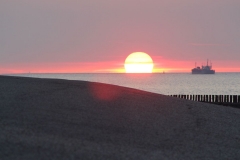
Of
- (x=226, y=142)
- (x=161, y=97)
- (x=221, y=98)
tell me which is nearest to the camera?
(x=226, y=142)

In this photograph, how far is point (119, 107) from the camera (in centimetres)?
1458

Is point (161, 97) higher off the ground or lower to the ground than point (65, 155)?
higher

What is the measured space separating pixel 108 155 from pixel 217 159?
109 inches

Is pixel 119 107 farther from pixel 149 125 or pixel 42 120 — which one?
pixel 42 120

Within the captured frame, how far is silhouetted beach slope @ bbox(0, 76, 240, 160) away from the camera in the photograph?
33.8 ft

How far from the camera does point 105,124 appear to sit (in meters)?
12.6

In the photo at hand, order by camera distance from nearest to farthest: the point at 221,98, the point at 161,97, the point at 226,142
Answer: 1. the point at 226,142
2. the point at 161,97
3. the point at 221,98

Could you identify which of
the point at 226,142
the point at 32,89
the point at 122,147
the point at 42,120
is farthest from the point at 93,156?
the point at 32,89

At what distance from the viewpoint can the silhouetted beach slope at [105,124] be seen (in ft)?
33.8

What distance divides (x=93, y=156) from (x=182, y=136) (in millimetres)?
3490

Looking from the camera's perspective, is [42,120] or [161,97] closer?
[42,120]

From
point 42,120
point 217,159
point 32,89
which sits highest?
point 32,89

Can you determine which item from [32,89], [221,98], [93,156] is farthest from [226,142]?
[221,98]

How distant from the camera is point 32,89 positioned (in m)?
15.8
